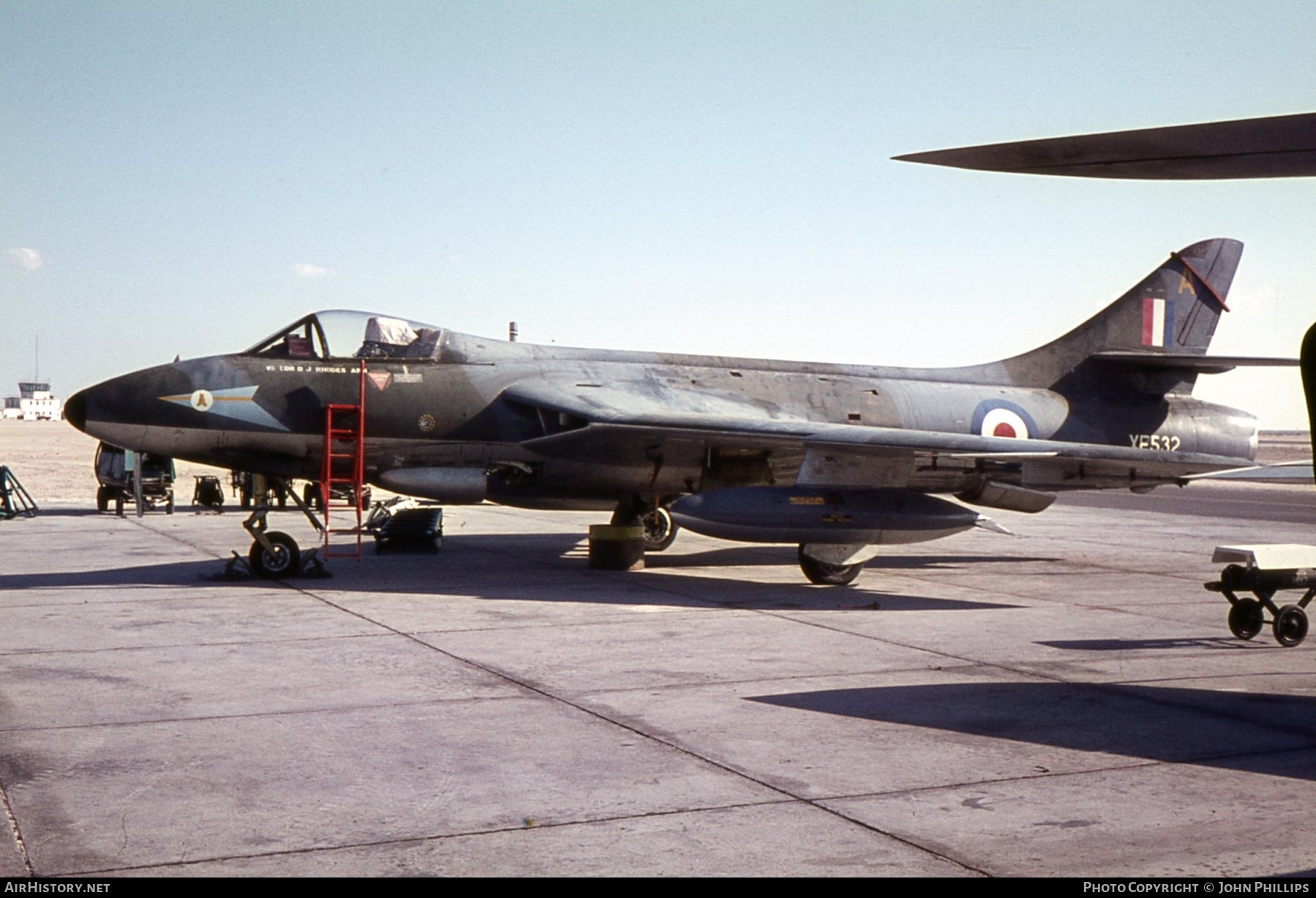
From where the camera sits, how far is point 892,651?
9.39 metres

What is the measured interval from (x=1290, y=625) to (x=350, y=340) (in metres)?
10.2

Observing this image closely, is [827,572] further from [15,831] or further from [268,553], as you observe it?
[15,831]

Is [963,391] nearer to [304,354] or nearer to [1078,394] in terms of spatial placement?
[1078,394]

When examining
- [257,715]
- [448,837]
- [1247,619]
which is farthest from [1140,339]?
[448,837]

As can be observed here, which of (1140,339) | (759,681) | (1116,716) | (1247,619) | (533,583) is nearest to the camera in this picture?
(1116,716)

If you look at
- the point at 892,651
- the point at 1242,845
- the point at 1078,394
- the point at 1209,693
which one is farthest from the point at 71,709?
the point at 1078,394

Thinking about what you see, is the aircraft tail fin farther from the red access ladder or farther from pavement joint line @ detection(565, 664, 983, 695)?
pavement joint line @ detection(565, 664, 983, 695)

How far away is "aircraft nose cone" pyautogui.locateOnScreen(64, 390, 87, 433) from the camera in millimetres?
13172

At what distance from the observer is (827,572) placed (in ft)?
45.9

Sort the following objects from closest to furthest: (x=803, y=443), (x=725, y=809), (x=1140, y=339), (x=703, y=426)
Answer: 1. (x=725, y=809)
2. (x=803, y=443)
3. (x=703, y=426)
4. (x=1140, y=339)

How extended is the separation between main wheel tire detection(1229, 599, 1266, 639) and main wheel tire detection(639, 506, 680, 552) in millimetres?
8900

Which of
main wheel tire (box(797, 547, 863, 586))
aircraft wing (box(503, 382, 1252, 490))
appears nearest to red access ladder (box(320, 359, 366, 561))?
aircraft wing (box(503, 382, 1252, 490))

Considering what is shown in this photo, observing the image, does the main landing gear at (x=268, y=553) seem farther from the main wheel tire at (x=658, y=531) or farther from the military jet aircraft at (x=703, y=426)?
the main wheel tire at (x=658, y=531)

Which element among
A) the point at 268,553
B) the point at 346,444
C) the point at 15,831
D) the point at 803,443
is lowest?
the point at 15,831
